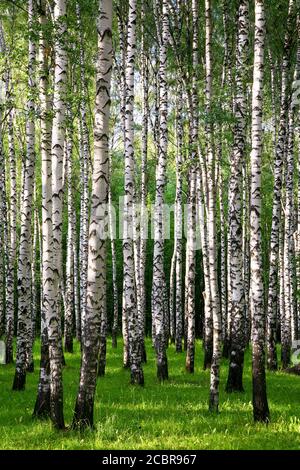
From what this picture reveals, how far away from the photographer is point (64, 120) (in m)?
9.02

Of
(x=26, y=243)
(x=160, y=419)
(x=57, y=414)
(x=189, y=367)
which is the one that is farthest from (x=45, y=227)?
(x=189, y=367)

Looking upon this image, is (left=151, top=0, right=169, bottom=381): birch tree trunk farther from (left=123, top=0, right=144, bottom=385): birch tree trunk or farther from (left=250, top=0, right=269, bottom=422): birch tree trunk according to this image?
(left=250, top=0, right=269, bottom=422): birch tree trunk

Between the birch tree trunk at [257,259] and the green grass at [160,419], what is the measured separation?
0.49 meters

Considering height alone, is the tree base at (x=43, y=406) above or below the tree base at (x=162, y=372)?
above

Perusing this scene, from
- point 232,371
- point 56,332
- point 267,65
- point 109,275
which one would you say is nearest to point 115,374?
point 232,371

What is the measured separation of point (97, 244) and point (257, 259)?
281 centimetres

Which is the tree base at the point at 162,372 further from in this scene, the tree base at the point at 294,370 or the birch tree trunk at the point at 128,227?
the tree base at the point at 294,370

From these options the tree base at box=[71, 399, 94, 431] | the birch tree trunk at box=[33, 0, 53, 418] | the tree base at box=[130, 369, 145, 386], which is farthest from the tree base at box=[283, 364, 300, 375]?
the tree base at box=[71, 399, 94, 431]

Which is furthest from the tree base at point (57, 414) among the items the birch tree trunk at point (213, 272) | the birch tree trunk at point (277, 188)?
the birch tree trunk at point (277, 188)

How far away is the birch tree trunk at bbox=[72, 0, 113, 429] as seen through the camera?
25.8ft

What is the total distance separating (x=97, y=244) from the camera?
799cm

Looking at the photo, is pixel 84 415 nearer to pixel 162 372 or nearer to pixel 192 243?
pixel 162 372

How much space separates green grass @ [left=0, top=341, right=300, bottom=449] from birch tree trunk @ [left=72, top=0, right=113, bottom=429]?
0.53 metres

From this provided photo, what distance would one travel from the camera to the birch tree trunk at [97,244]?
25.8 feet
